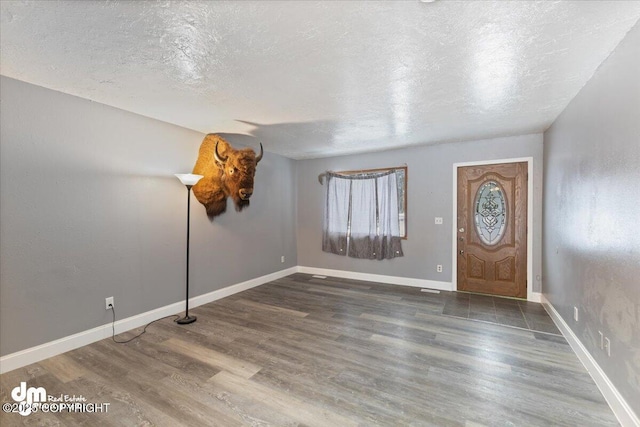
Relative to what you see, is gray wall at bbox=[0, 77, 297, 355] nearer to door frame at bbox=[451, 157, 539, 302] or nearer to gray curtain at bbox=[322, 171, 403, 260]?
gray curtain at bbox=[322, 171, 403, 260]

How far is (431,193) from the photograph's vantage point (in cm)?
494

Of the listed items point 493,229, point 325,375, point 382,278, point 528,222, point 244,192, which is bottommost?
point 325,375

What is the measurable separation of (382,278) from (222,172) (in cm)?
349

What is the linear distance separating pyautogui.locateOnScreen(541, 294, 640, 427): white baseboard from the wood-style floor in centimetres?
6

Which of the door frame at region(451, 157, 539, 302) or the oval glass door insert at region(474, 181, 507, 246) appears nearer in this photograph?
the door frame at region(451, 157, 539, 302)

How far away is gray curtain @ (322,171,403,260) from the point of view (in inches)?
206

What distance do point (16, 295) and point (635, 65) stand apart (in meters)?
4.96

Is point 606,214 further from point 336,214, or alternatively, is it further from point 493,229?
point 336,214

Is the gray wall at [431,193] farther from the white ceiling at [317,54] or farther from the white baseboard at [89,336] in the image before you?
the white baseboard at [89,336]

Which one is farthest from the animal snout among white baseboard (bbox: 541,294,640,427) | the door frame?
white baseboard (bbox: 541,294,640,427)

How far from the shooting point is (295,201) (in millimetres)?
6250

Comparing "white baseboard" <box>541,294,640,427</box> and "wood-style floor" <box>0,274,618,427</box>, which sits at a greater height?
"white baseboard" <box>541,294,640,427</box>

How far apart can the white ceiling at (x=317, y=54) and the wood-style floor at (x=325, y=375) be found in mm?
2535

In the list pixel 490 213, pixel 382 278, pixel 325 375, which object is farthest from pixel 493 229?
pixel 325 375
